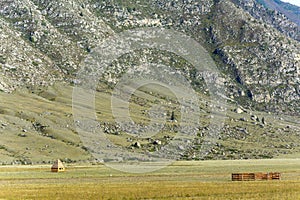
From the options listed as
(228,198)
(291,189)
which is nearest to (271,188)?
(291,189)

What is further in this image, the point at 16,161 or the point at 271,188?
the point at 16,161

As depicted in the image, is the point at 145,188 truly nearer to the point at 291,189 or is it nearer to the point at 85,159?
the point at 291,189

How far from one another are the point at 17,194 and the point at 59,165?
196ft

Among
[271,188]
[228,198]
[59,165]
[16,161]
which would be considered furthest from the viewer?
[16,161]

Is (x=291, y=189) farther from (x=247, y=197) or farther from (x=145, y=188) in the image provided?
(x=145, y=188)

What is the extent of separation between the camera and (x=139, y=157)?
7844 inches

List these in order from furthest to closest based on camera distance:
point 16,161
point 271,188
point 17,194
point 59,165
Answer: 1. point 16,161
2. point 59,165
3. point 271,188
4. point 17,194

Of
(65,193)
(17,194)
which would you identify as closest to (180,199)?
(65,193)

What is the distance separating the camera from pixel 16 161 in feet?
623

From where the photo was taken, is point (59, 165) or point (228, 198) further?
point (59, 165)

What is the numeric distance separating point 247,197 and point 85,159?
149 meters

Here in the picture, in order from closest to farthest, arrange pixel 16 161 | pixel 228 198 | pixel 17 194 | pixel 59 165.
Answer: pixel 228 198 → pixel 17 194 → pixel 59 165 → pixel 16 161

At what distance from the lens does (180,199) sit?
53.8 m

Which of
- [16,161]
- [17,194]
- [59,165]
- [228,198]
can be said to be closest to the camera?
Answer: [228,198]
